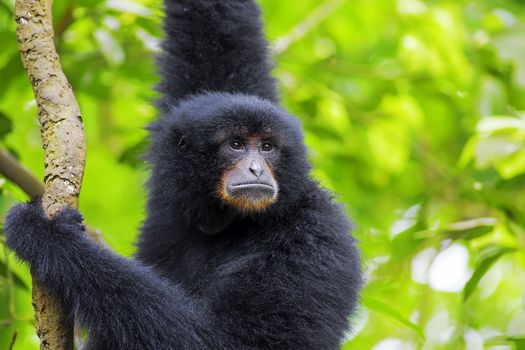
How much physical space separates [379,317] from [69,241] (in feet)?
19.9

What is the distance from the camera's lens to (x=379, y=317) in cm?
984

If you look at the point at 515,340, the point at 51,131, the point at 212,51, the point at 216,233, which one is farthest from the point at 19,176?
the point at 515,340

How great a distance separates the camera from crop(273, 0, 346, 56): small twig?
8.13 m

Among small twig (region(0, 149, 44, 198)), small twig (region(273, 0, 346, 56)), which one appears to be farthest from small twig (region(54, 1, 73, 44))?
small twig (region(273, 0, 346, 56))

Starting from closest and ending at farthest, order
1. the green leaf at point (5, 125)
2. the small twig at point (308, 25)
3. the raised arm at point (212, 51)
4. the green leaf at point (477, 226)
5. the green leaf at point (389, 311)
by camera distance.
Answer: the green leaf at point (389, 311) < the green leaf at point (5, 125) < the green leaf at point (477, 226) < the raised arm at point (212, 51) < the small twig at point (308, 25)

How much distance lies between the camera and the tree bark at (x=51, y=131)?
3984 millimetres

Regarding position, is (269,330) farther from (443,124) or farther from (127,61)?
(443,124)

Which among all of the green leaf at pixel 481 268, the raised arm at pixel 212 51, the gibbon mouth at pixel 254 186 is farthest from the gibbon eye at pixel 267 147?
the green leaf at pixel 481 268

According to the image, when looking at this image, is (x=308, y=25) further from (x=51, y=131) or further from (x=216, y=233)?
(x=51, y=131)

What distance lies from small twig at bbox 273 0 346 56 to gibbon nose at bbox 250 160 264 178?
2.63 m

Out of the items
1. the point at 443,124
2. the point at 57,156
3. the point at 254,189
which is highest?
the point at 443,124

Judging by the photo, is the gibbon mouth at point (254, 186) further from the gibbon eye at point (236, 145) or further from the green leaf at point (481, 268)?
the green leaf at point (481, 268)

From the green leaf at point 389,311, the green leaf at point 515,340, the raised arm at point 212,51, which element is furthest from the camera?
the raised arm at point 212,51

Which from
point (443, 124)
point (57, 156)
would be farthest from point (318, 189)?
point (443, 124)
